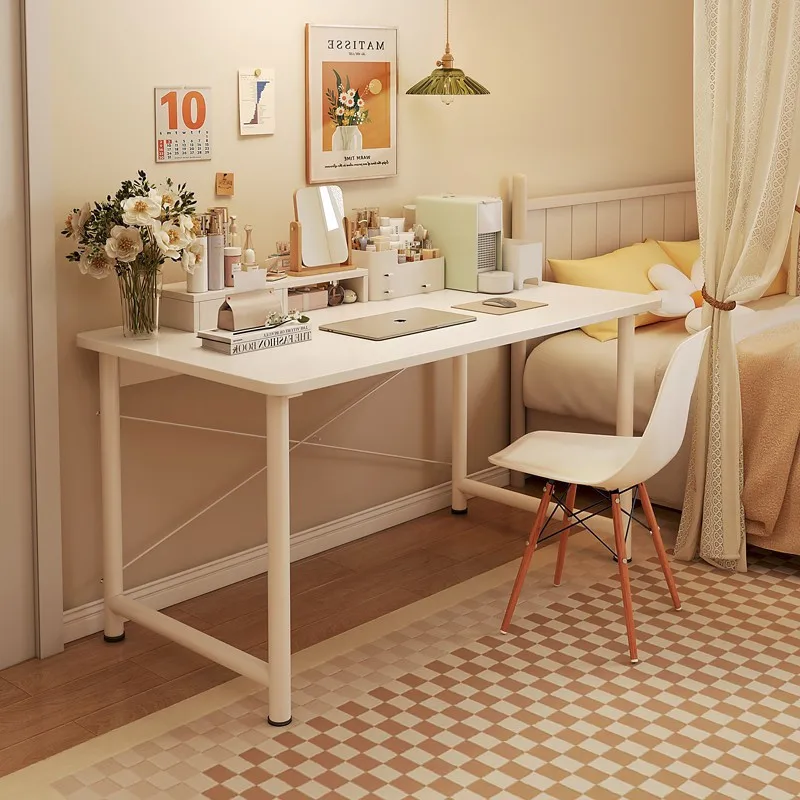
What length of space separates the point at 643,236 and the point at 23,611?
2.83 m

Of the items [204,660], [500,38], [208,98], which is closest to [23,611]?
[204,660]

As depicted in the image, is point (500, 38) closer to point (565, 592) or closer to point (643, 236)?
point (643, 236)

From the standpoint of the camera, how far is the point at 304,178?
3.33 metres

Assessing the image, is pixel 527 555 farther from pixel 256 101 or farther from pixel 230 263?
pixel 256 101

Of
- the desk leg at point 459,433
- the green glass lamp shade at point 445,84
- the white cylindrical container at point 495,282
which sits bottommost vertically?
the desk leg at point 459,433

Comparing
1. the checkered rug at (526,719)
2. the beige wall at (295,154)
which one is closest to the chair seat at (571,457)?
the checkered rug at (526,719)

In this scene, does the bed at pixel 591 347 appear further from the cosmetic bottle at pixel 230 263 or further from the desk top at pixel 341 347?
the cosmetic bottle at pixel 230 263

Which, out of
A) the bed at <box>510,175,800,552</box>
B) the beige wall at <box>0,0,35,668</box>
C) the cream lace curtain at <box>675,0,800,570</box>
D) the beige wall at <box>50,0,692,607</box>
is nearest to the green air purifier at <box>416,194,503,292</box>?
the beige wall at <box>50,0,692,607</box>

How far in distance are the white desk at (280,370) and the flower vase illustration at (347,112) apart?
19.5 inches

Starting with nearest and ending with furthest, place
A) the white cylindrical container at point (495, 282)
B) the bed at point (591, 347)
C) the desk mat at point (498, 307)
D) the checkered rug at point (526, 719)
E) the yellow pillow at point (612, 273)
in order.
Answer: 1. the checkered rug at point (526, 719)
2. the desk mat at point (498, 307)
3. the white cylindrical container at point (495, 282)
4. the bed at point (591, 347)
5. the yellow pillow at point (612, 273)

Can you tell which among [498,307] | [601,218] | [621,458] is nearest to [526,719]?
[621,458]

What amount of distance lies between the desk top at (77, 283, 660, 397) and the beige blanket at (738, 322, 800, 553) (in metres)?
0.42

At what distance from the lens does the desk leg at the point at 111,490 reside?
287cm

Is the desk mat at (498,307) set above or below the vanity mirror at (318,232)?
below
